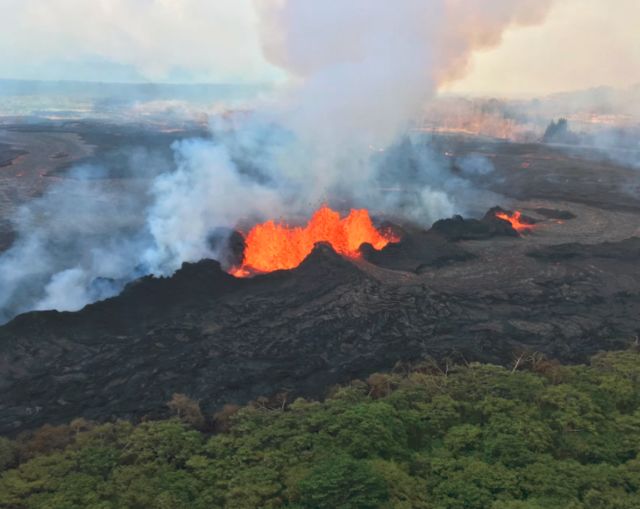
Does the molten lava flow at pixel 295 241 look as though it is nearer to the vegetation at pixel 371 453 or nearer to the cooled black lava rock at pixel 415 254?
the cooled black lava rock at pixel 415 254

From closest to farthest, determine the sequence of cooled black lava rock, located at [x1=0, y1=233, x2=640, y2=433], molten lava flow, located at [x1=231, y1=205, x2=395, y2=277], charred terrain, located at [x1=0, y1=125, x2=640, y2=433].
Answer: cooled black lava rock, located at [x1=0, y1=233, x2=640, y2=433], charred terrain, located at [x1=0, y1=125, x2=640, y2=433], molten lava flow, located at [x1=231, y1=205, x2=395, y2=277]

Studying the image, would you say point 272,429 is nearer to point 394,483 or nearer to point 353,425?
point 353,425

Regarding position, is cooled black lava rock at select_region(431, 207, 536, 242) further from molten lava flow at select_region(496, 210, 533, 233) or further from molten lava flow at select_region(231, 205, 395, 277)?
molten lava flow at select_region(231, 205, 395, 277)

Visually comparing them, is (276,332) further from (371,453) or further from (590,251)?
(590,251)

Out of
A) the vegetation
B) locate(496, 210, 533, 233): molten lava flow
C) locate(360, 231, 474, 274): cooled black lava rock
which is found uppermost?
the vegetation

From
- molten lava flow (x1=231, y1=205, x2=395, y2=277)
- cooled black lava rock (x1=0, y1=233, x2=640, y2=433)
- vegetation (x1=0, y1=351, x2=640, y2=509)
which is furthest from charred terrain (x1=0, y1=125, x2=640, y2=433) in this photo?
vegetation (x1=0, y1=351, x2=640, y2=509)
